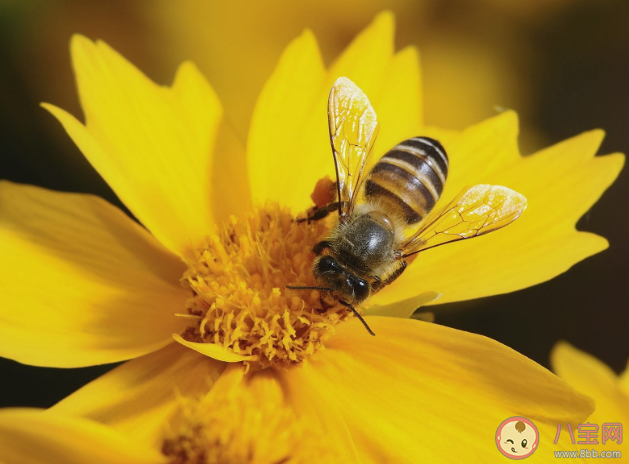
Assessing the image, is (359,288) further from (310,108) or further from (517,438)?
(310,108)

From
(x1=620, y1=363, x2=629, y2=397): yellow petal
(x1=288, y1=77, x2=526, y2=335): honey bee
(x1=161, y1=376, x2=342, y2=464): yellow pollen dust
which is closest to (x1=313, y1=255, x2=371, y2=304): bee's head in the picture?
(x1=288, y1=77, x2=526, y2=335): honey bee

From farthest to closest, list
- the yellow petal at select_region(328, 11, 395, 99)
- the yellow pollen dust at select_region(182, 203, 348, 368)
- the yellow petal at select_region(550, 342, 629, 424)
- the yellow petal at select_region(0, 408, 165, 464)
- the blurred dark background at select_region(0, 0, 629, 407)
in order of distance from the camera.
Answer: the blurred dark background at select_region(0, 0, 629, 407) < the yellow petal at select_region(328, 11, 395, 99) < the yellow petal at select_region(550, 342, 629, 424) < the yellow pollen dust at select_region(182, 203, 348, 368) < the yellow petal at select_region(0, 408, 165, 464)

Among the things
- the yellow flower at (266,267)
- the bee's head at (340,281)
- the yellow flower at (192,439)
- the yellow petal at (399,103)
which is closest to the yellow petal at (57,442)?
the yellow flower at (192,439)

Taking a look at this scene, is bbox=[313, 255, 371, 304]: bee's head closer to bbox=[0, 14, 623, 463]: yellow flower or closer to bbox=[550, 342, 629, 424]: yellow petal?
bbox=[0, 14, 623, 463]: yellow flower

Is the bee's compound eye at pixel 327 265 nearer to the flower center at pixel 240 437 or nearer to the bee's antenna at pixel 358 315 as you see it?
the bee's antenna at pixel 358 315

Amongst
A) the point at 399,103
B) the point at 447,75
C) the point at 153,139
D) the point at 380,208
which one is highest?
the point at 447,75

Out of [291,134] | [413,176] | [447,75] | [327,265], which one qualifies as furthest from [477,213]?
[447,75]

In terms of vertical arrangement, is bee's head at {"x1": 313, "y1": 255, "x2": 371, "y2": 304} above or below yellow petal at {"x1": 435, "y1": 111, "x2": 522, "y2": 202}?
below
